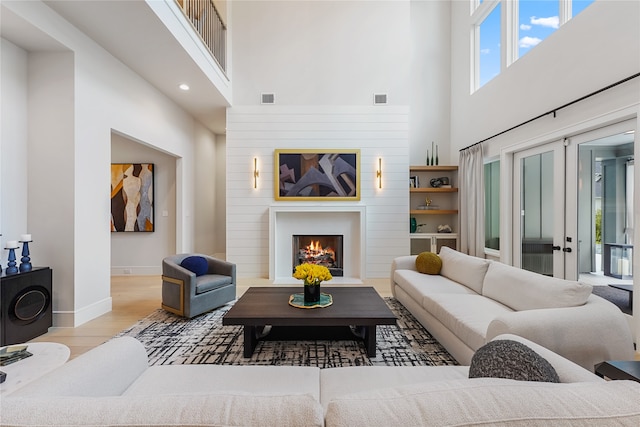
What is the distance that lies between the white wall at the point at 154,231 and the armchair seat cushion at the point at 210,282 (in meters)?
2.41

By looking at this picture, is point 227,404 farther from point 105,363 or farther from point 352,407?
point 105,363

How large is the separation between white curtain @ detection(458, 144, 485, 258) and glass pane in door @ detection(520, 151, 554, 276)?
27.4 inches

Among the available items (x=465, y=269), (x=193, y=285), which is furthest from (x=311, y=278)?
(x=465, y=269)

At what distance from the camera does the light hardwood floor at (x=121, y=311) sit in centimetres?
293

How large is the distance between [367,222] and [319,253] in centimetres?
106

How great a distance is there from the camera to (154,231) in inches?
229

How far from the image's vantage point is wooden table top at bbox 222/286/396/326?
8.04 ft

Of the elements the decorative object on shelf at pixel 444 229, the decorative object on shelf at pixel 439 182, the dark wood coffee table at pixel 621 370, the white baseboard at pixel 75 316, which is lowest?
the white baseboard at pixel 75 316

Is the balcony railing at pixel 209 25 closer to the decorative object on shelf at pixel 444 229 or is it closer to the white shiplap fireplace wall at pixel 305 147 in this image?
the white shiplap fireplace wall at pixel 305 147

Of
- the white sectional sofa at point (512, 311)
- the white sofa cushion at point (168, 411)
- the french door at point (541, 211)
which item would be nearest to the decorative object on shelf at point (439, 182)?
the french door at point (541, 211)

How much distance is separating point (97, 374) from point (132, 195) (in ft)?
17.5

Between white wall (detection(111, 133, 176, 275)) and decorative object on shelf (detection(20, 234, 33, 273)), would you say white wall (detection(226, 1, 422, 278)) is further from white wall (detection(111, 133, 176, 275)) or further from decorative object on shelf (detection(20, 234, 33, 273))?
decorative object on shelf (detection(20, 234, 33, 273))

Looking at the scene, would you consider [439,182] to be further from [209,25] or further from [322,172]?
[209,25]

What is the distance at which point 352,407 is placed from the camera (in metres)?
0.71
